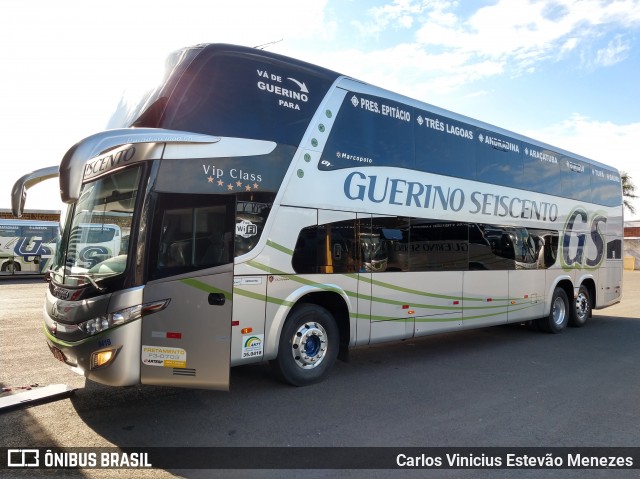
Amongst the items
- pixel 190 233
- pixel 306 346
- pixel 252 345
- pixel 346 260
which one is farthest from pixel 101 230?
pixel 346 260

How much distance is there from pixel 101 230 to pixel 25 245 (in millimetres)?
26045

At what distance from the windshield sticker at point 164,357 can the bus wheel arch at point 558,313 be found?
902cm

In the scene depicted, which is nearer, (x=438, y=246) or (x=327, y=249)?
(x=327, y=249)

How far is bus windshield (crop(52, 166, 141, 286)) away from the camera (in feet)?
15.6

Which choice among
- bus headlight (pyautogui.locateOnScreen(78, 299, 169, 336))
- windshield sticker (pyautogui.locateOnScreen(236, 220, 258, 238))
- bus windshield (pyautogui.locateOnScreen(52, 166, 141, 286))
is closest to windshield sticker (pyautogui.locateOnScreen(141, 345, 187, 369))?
bus headlight (pyautogui.locateOnScreen(78, 299, 169, 336))

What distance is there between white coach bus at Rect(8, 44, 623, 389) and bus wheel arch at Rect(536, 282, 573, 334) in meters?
1.85

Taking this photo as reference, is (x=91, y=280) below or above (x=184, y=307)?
above

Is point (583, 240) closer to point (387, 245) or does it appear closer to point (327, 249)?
point (387, 245)

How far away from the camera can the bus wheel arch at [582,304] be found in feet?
38.8

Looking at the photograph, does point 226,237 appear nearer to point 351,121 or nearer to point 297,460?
point 297,460

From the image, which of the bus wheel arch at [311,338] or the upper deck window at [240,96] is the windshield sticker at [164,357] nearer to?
the bus wheel arch at [311,338]

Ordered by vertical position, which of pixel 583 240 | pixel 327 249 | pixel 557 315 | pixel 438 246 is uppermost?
pixel 583 240

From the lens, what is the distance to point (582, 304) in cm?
1215

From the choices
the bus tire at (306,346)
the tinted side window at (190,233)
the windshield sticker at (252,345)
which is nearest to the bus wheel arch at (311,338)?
the bus tire at (306,346)
